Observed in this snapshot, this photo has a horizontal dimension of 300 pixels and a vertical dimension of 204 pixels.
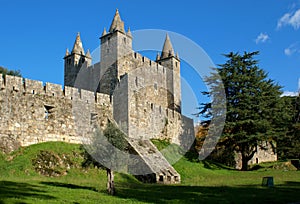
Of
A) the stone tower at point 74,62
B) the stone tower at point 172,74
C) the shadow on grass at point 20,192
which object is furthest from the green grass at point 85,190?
the stone tower at point 74,62

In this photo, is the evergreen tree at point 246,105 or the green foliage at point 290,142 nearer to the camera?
the evergreen tree at point 246,105

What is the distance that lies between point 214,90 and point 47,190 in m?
22.3

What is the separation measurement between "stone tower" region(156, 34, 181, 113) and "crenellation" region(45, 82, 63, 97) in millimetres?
16149

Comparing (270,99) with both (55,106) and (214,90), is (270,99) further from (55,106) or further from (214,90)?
(55,106)

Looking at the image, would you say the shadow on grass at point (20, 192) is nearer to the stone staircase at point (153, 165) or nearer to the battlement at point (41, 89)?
→ the battlement at point (41, 89)

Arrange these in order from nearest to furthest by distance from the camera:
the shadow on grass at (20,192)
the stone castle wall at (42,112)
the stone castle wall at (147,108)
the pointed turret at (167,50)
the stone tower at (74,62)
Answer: the shadow on grass at (20,192), the stone castle wall at (42,112), the stone castle wall at (147,108), the stone tower at (74,62), the pointed turret at (167,50)

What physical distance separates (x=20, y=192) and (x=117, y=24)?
2184 cm

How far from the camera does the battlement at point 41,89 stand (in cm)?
2078

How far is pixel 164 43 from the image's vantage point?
40.5 meters

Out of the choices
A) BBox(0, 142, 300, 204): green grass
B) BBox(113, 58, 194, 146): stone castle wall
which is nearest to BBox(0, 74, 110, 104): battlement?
BBox(113, 58, 194, 146): stone castle wall

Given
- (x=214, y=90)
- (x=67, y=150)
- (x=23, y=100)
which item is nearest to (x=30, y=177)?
(x=67, y=150)

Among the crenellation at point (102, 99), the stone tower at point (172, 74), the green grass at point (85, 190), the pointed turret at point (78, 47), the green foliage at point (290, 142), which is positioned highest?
the pointed turret at point (78, 47)

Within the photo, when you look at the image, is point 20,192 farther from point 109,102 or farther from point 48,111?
point 109,102

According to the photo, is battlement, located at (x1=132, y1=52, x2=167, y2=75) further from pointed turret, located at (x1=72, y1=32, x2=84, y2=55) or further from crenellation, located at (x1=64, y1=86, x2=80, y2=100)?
crenellation, located at (x1=64, y1=86, x2=80, y2=100)
